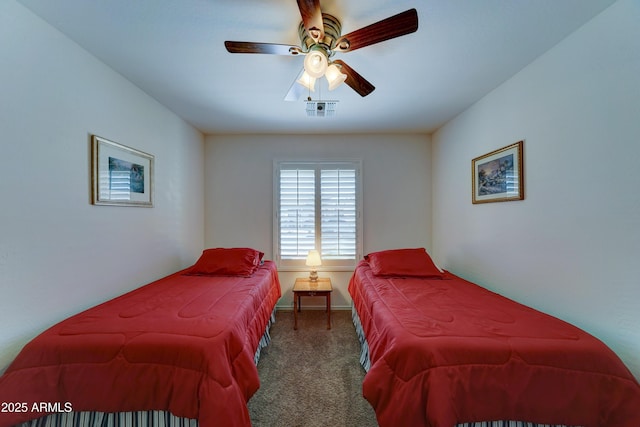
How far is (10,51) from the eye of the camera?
123cm

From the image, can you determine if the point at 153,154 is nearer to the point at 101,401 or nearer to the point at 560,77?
the point at 101,401

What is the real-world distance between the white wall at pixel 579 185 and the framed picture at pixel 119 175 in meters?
3.17

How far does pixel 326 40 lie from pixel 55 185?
1.86 metres

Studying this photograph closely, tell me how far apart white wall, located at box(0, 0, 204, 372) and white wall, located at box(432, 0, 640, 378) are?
10.4ft

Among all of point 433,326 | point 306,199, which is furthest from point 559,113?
point 306,199

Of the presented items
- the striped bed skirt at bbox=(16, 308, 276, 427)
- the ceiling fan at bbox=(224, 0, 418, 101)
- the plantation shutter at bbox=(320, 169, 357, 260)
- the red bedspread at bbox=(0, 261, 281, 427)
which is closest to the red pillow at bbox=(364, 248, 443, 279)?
the plantation shutter at bbox=(320, 169, 357, 260)

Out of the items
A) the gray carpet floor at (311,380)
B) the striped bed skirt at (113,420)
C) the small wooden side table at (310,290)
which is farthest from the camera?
the small wooden side table at (310,290)

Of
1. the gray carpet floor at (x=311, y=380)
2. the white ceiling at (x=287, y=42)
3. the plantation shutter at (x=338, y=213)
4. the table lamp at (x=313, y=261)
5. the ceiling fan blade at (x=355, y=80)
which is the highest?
the white ceiling at (x=287, y=42)

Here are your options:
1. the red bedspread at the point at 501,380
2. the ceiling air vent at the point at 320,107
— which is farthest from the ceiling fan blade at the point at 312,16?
the red bedspread at the point at 501,380

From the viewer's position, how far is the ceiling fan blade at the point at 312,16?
1.03m

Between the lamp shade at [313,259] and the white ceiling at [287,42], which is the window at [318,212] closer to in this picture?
the lamp shade at [313,259]

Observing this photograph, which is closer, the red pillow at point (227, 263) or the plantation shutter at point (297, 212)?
the red pillow at point (227, 263)

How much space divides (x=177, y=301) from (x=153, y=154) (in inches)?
58.6

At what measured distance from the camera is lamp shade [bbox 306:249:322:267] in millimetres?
2961
